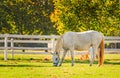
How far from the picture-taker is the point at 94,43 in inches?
738

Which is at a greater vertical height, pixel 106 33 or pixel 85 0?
pixel 85 0

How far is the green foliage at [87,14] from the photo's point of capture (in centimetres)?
3178

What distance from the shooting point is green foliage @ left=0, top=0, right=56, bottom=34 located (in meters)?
54.1

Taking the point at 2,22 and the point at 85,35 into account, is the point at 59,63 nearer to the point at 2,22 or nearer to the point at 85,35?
the point at 85,35

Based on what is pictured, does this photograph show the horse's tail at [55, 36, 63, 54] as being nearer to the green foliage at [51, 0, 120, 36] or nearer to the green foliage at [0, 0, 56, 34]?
the green foliage at [51, 0, 120, 36]

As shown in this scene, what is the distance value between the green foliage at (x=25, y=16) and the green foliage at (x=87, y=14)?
837 inches

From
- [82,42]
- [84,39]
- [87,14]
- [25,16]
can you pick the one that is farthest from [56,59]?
[25,16]

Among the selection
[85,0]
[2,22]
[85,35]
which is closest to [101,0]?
[85,0]

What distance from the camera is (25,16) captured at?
56.5 metres

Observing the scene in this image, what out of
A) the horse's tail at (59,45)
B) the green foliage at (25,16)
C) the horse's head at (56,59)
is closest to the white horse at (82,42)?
the horse's tail at (59,45)

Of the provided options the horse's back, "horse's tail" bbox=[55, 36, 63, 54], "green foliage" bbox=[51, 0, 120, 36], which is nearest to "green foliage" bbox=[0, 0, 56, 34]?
"green foliage" bbox=[51, 0, 120, 36]

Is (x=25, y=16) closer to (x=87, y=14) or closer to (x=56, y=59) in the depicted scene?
(x=87, y=14)

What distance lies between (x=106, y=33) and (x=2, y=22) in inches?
856

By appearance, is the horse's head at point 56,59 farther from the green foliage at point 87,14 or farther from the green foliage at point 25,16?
the green foliage at point 25,16
